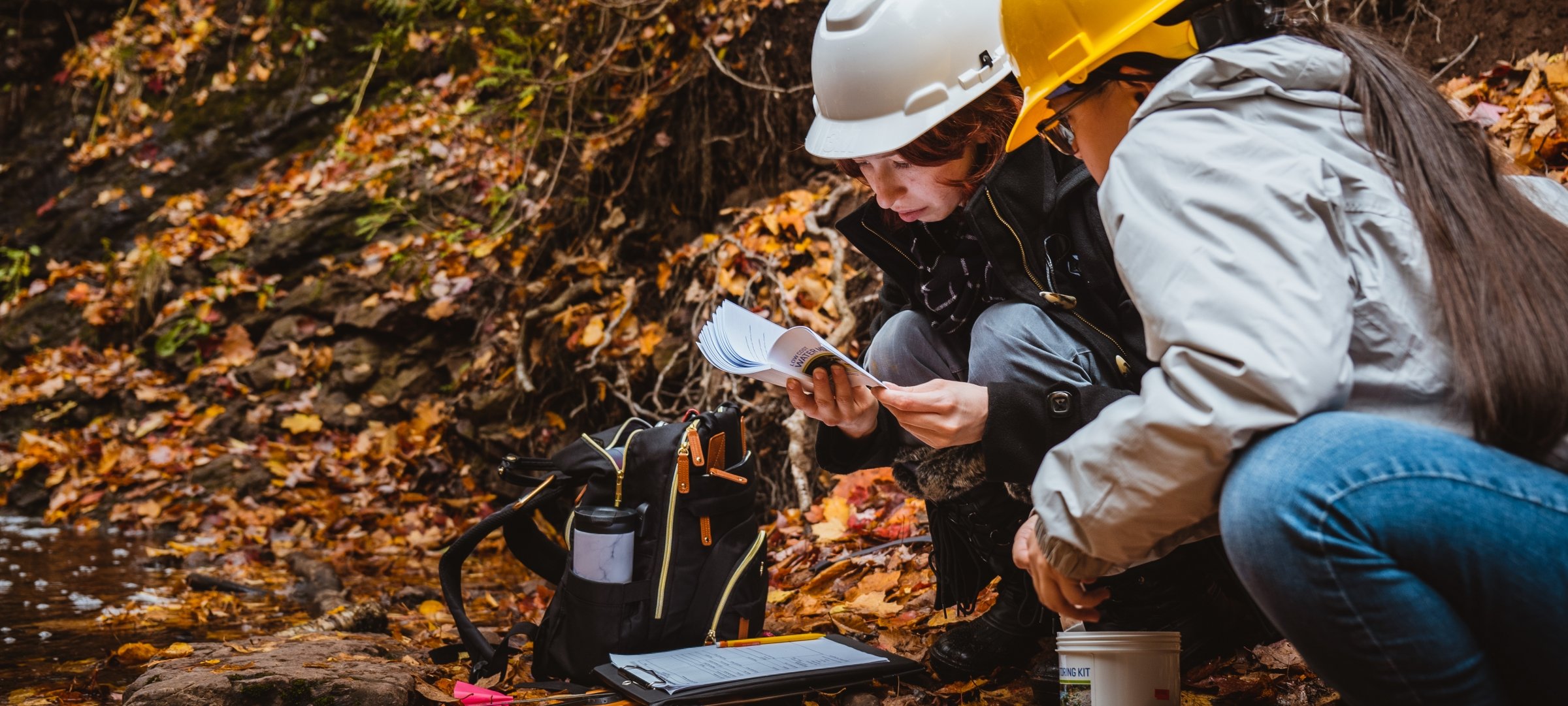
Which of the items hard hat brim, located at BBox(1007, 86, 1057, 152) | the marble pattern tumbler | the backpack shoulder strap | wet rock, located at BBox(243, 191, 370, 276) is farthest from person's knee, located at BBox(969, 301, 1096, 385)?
wet rock, located at BBox(243, 191, 370, 276)

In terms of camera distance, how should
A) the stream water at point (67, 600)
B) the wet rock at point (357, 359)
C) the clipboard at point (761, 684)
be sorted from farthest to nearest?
the wet rock at point (357, 359) → the stream water at point (67, 600) → the clipboard at point (761, 684)

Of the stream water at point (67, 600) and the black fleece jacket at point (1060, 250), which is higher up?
the black fleece jacket at point (1060, 250)

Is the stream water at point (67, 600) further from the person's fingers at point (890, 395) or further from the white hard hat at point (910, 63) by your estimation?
the white hard hat at point (910, 63)

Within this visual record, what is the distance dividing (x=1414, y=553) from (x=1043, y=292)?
913mm

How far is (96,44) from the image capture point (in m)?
8.48

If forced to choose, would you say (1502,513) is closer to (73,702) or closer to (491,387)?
(73,702)

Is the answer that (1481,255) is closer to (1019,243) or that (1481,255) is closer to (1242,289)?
(1242,289)

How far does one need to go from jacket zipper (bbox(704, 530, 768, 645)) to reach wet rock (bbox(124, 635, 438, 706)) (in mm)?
592

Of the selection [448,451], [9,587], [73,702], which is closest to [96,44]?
[448,451]

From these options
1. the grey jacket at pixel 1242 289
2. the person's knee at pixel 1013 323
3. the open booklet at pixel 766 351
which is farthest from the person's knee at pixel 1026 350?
the grey jacket at pixel 1242 289

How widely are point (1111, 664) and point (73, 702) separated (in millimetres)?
2171

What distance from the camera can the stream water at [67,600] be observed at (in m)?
2.52

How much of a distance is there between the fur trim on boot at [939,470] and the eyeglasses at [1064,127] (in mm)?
572

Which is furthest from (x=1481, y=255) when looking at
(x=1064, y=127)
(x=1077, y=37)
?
(x=1064, y=127)
